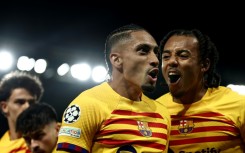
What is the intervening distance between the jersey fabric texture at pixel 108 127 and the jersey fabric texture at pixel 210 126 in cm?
33

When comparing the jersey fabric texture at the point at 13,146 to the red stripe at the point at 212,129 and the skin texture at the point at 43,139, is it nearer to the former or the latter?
the skin texture at the point at 43,139

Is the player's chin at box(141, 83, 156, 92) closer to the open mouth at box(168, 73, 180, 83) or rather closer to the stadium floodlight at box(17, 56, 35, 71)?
the open mouth at box(168, 73, 180, 83)

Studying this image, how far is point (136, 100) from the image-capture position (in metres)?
2.54

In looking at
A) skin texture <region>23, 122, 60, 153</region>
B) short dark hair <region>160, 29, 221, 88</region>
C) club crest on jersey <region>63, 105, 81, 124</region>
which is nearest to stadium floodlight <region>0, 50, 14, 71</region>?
skin texture <region>23, 122, 60, 153</region>

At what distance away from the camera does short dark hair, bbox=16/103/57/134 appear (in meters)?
3.15

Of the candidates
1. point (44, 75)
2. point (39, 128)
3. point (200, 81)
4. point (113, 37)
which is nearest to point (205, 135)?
point (200, 81)

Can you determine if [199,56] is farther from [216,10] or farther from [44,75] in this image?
[44,75]

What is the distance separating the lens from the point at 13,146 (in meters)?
3.60

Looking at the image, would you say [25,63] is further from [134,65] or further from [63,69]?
[134,65]

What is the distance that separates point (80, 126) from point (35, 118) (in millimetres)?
1091

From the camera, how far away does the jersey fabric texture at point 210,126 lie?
2.69m

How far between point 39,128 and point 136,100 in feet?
3.12

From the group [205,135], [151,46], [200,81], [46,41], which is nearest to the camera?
[151,46]

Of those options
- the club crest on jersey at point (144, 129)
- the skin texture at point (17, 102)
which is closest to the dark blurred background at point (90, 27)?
the skin texture at point (17, 102)
